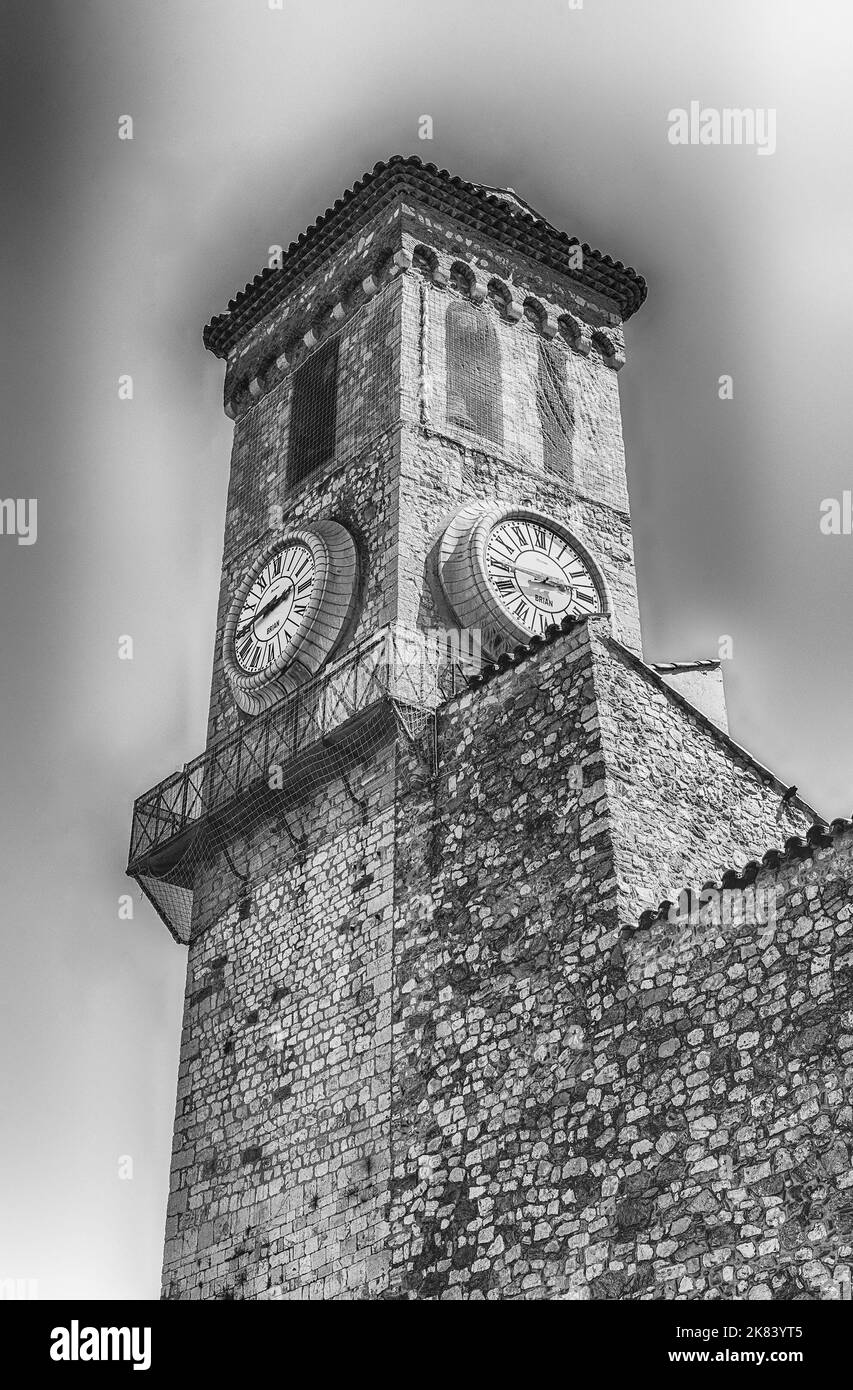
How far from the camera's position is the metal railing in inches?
660

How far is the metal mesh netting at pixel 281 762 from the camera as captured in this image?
16.6 meters

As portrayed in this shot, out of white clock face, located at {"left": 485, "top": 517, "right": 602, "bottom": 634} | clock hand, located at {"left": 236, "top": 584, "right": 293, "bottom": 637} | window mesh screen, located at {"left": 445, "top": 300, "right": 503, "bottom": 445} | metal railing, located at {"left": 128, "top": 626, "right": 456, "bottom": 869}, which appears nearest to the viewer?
metal railing, located at {"left": 128, "top": 626, "right": 456, "bottom": 869}

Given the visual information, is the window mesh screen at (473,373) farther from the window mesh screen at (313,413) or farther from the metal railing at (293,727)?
the metal railing at (293,727)

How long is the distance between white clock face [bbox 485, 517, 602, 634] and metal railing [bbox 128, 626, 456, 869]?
1.26m

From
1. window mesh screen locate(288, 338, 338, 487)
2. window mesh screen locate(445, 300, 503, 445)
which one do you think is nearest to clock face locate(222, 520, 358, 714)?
window mesh screen locate(288, 338, 338, 487)

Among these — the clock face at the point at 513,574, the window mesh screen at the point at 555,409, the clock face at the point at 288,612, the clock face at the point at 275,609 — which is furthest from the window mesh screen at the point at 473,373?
the clock face at the point at 275,609

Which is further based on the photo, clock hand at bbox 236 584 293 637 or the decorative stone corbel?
the decorative stone corbel

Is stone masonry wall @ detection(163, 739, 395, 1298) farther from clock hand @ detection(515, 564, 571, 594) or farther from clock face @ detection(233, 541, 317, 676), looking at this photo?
clock hand @ detection(515, 564, 571, 594)

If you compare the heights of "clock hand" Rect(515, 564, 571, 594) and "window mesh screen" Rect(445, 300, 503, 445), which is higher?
"window mesh screen" Rect(445, 300, 503, 445)

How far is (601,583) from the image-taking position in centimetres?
1923

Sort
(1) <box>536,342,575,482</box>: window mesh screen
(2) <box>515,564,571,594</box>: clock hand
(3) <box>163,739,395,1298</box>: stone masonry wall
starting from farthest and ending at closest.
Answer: (1) <box>536,342,575,482</box>: window mesh screen
(2) <box>515,564,571,594</box>: clock hand
(3) <box>163,739,395,1298</box>: stone masonry wall

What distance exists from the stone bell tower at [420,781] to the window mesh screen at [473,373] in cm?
4

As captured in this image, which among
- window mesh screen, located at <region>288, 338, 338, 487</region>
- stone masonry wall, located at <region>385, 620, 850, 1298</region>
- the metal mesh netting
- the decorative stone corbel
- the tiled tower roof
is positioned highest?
the tiled tower roof

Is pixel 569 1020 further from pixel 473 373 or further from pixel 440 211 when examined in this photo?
pixel 440 211
